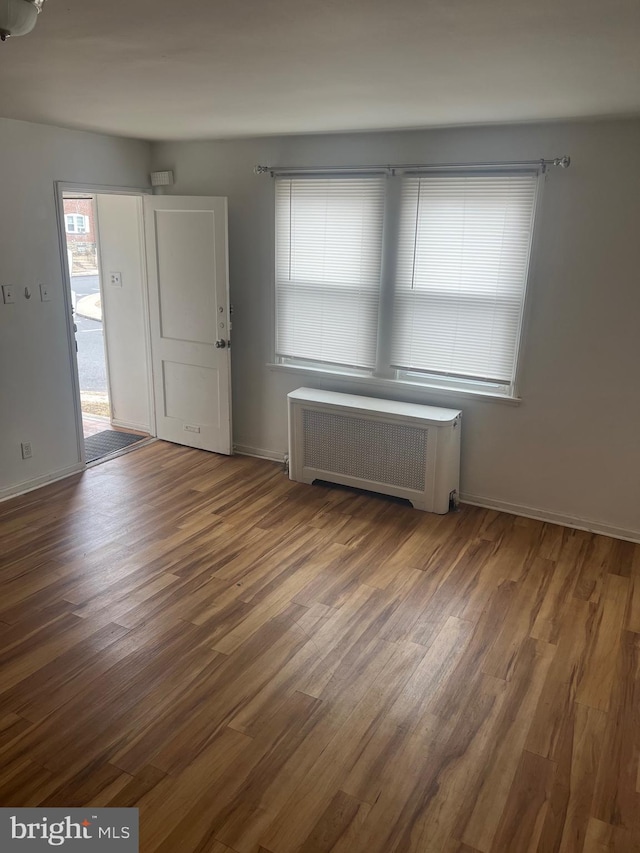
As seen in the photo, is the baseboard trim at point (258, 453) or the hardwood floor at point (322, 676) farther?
the baseboard trim at point (258, 453)

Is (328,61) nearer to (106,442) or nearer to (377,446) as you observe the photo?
(377,446)

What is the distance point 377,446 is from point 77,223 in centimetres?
817

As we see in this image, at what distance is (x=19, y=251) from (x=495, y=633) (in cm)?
367

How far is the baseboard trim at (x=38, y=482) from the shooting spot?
418 cm

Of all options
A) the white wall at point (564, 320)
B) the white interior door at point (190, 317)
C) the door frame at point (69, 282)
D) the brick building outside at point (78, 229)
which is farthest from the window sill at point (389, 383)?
the brick building outside at point (78, 229)

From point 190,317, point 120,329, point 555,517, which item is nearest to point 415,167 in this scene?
point 190,317

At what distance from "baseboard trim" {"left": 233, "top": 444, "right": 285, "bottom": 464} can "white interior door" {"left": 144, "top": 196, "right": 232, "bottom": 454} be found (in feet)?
0.51

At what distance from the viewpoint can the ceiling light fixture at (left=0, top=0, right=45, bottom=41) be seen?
143cm

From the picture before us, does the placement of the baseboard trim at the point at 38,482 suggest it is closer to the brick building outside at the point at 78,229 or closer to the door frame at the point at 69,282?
the door frame at the point at 69,282

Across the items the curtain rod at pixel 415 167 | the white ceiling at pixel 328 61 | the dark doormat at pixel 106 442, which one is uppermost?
the white ceiling at pixel 328 61

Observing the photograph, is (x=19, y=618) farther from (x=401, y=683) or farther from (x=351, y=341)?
(x=351, y=341)

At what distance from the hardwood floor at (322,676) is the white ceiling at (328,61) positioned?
7.82ft

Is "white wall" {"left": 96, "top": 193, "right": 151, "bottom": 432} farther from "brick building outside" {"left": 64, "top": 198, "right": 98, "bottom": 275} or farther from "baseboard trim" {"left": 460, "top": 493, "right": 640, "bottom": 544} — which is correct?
"brick building outside" {"left": 64, "top": 198, "right": 98, "bottom": 275}

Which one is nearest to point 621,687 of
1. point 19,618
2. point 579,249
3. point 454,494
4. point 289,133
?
point 454,494
